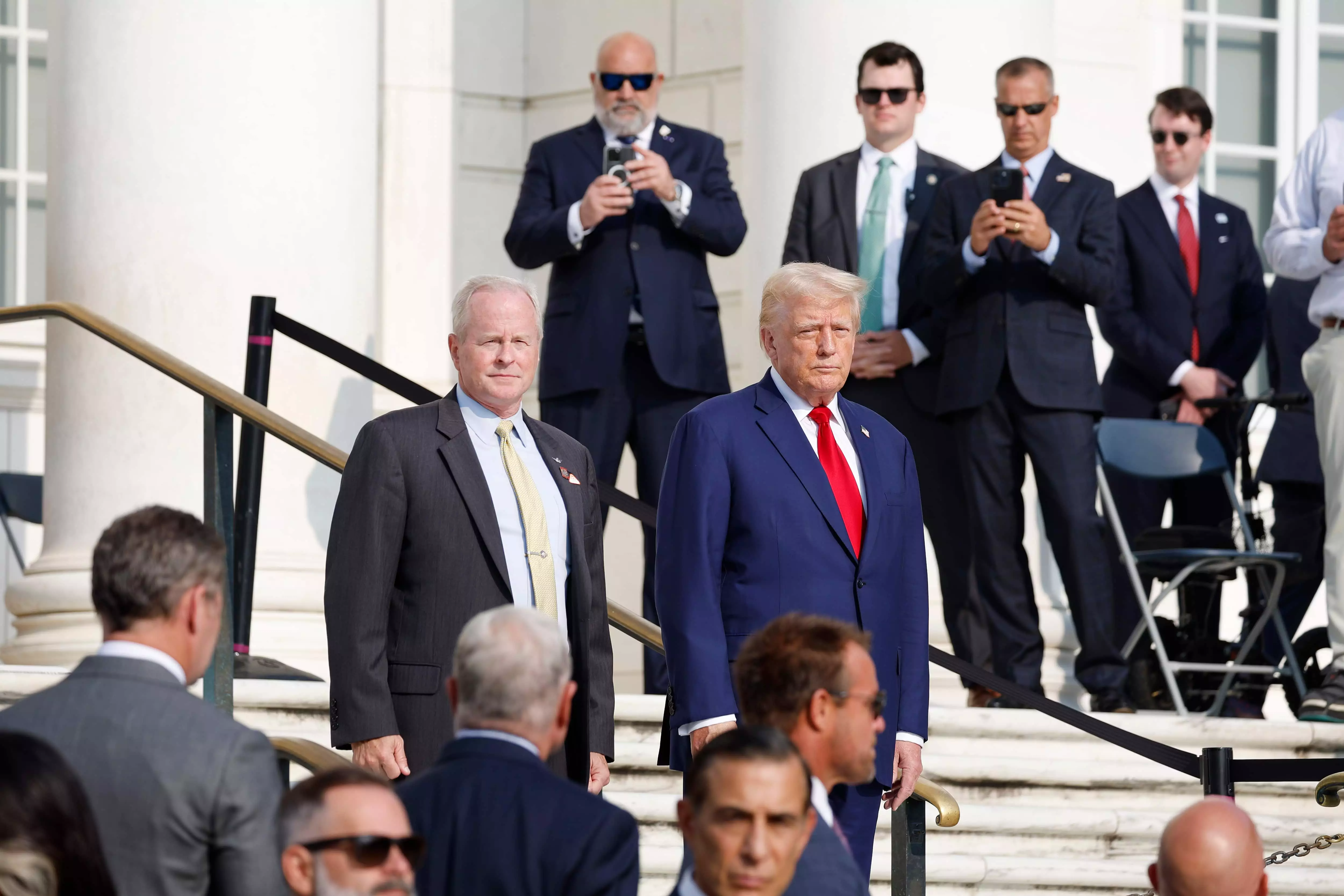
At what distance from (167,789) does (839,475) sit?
1.99 m

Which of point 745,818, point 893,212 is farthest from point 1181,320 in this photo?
point 745,818

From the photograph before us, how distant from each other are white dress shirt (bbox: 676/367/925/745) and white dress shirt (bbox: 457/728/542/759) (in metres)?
A: 1.64

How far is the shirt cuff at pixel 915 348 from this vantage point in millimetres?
7312

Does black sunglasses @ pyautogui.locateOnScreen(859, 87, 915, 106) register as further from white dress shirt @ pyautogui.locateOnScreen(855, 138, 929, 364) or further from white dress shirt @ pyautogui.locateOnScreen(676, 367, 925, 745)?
white dress shirt @ pyautogui.locateOnScreen(676, 367, 925, 745)

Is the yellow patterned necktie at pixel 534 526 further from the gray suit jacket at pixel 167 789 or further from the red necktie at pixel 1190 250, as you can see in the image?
the red necktie at pixel 1190 250

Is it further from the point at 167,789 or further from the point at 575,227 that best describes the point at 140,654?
the point at 575,227

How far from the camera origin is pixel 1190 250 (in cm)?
820

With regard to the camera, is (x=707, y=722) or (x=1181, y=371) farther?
(x=1181, y=371)

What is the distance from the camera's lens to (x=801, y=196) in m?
7.47

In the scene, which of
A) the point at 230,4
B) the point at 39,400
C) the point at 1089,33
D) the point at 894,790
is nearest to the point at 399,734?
the point at 894,790

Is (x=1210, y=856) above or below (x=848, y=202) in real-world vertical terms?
below

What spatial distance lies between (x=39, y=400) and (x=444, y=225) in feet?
6.36

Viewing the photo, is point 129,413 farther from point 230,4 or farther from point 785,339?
point 785,339

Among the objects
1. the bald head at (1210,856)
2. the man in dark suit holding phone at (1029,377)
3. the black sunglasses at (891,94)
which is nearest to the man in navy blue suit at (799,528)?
the bald head at (1210,856)
